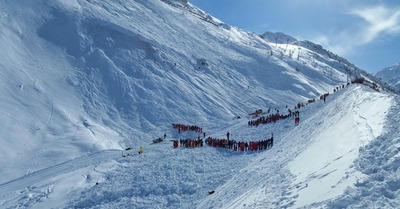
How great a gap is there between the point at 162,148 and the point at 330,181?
23.2 metres

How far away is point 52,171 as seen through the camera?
1204 inches

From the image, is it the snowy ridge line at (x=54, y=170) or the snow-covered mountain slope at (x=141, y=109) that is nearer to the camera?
the snow-covered mountain slope at (x=141, y=109)

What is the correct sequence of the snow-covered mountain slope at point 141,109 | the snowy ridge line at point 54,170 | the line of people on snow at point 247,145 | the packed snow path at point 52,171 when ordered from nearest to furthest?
the snow-covered mountain slope at point 141,109
the packed snow path at point 52,171
the snowy ridge line at point 54,170
the line of people on snow at point 247,145

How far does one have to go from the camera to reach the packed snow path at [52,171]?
89.5 ft

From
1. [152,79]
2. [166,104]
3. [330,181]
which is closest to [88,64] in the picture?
[152,79]

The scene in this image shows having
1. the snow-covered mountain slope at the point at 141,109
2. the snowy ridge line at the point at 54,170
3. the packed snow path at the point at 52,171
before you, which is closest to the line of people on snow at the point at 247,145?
the snow-covered mountain slope at the point at 141,109

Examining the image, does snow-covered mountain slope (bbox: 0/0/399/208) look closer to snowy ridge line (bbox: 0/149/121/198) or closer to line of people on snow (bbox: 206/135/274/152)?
snowy ridge line (bbox: 0/149/121/198)

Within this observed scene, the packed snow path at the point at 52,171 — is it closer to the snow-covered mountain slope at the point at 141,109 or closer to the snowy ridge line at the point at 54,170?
the snowy ridge line at the point at 54,170

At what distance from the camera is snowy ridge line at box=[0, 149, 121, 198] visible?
91.4ft

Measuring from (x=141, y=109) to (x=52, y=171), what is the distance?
21444mm

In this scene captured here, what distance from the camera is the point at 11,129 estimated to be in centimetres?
3753

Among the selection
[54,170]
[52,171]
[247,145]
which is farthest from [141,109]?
[247,145]

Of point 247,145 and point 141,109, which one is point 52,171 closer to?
point 247,145

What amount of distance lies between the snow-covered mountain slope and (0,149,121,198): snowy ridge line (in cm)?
20
